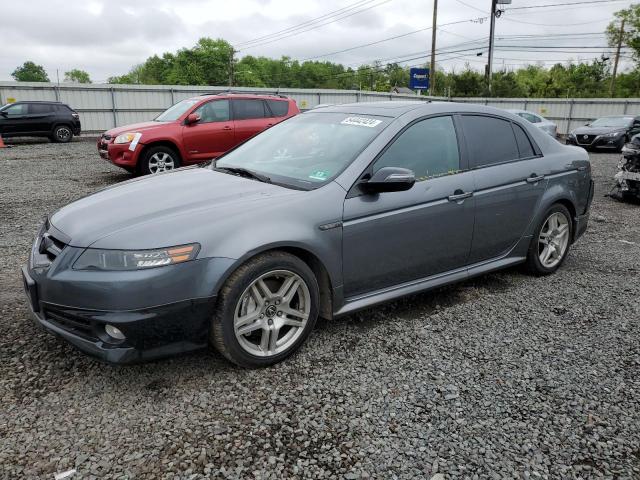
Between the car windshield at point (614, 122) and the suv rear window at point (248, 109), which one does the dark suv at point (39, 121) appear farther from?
the car windshield at point (614, 122)

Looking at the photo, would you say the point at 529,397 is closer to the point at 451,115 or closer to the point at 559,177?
the point at 451,115

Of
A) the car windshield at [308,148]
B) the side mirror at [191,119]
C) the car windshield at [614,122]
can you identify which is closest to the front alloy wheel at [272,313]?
the car windshield at [308,148]

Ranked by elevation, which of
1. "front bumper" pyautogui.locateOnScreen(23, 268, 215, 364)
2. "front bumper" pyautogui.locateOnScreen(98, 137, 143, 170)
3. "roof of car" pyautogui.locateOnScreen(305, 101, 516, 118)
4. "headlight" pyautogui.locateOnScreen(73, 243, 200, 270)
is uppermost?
"roof of car" pyautogui.locateOnScreen(305, 101, 516, 118)

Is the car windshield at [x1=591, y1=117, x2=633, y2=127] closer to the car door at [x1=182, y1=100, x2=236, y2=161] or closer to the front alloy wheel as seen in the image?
the car door at [x1=182, y1=100, x2=236, y2=161]

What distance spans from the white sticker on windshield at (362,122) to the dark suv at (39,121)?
1751cm

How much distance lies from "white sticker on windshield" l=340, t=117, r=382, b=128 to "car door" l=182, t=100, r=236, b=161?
6.77 m

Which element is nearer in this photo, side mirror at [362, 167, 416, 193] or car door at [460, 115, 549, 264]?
side mirror at [362, 167, 416, 193]

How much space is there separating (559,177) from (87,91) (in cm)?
2305

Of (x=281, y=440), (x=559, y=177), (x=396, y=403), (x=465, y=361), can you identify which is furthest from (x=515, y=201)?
(x=281, y=440)

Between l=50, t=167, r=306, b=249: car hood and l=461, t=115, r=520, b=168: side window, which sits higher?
l=461, t=115, r=520, b=168: side window

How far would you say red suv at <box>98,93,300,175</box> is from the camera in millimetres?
9641

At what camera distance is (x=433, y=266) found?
12.4ft

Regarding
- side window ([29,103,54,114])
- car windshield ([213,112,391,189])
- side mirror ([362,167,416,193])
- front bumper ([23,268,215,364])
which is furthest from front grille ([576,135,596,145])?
front bumper ([23,268,215,364])

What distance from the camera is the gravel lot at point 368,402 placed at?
231cm
